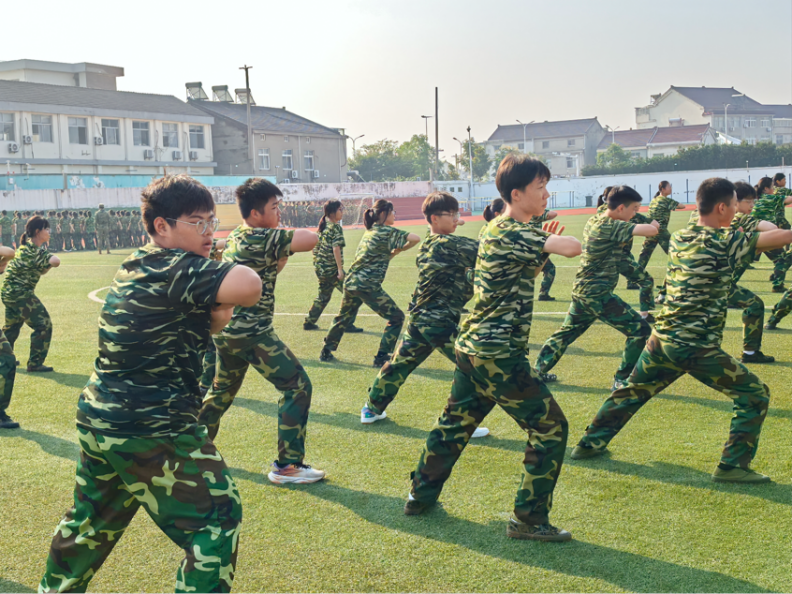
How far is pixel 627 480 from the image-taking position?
5.52 m

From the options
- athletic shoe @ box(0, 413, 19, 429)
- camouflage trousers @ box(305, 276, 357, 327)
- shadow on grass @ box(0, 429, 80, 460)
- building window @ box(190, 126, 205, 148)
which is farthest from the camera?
building window @ box(190, 126, 205, 148)

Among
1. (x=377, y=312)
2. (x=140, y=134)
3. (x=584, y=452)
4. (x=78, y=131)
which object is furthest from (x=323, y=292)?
(x=140, y=134)

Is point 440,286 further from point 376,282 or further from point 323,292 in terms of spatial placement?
point 323,292

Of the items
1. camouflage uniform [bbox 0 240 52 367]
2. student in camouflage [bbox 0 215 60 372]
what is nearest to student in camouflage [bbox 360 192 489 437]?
student in camouflage [bbox 0 215 60 372]

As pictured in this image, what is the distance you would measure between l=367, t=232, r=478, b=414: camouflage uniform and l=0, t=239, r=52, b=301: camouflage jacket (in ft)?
16.3

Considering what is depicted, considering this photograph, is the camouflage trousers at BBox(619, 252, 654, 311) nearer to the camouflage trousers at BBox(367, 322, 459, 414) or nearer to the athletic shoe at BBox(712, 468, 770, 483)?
the camouflage trousers at BBox(367, 322, 459, 414)

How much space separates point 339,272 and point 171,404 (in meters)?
8.05

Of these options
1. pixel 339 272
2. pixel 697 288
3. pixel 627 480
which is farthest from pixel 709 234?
pixel 339 272

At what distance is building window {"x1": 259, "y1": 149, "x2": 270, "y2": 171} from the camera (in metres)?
61.2

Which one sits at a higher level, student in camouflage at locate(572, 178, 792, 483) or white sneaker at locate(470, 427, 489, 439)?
A: student in camouflage at locate(572, 178, 792, 483)

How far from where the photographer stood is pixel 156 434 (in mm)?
3195

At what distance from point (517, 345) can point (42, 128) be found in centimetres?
4966

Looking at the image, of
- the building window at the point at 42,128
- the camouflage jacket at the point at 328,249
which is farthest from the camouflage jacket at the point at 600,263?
the building window at the point at 42,128

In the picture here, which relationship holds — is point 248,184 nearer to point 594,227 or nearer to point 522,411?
point 522,411
